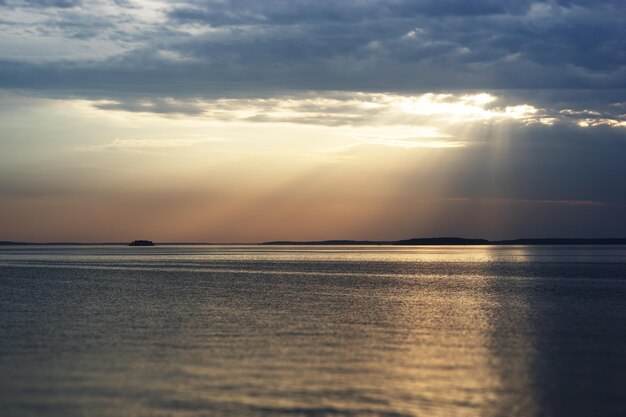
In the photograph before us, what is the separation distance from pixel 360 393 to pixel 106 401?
21.3ft

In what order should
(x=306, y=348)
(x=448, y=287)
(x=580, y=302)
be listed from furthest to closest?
(x=448, y=287) < (x=580, y=302) < (x=306, y=348)

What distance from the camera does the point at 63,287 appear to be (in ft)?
206

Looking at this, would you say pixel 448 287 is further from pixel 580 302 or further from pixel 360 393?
pixel 360 393

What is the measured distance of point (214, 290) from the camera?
194 feet

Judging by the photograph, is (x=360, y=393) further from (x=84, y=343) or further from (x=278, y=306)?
(x=278, y=306)

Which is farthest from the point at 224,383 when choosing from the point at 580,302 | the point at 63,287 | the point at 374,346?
the point at 63,287

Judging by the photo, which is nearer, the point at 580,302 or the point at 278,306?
the point at 278,306

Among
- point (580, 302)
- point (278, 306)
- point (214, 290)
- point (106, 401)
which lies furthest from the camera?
point (214, 290)

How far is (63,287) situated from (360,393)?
158ft

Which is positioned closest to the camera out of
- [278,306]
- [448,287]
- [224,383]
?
[224,383]

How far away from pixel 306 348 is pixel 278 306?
17.3 meters

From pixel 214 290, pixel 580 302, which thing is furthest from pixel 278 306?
pixel 580 302

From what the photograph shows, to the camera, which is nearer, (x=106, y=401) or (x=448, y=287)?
(x=106, y=401)

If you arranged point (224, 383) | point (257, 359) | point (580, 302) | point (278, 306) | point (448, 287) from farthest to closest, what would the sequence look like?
point (448, 287) < point (580, 302) < point (278, 306) < point (257, 359) < point (224, 383)
